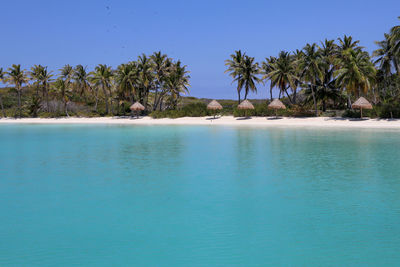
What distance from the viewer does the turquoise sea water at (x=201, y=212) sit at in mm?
5676

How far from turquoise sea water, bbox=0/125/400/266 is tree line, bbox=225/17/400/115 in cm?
2741

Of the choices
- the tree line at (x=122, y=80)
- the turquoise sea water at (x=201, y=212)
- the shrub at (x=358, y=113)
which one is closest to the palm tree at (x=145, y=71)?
the tree line at (x=122, y=80)

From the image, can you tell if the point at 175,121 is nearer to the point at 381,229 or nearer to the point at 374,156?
the point at 374,156

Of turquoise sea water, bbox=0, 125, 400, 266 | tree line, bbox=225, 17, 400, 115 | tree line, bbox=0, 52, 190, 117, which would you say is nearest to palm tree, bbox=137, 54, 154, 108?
tree line, bbox=0, 52, 190, 117

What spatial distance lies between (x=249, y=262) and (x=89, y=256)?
2545 mm

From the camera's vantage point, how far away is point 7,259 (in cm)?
558

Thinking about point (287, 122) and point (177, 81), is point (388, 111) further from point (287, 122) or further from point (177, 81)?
point (177, 81)

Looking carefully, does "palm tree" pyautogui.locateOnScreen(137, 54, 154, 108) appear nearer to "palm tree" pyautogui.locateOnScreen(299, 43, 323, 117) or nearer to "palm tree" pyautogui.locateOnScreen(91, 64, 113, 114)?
"palm tree" pyautogui.locateOnScreen(91, 64, 113, 114)

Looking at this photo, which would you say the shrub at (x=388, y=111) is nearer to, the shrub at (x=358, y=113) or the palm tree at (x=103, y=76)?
the shrub at (x=358, y=113)

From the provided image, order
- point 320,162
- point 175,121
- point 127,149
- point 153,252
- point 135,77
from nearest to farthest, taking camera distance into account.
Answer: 1. point 153,252
2. point 320,162
3. point 127,149
4. point 175,121
5. point 135,77

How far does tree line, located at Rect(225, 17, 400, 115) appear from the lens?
39656mm

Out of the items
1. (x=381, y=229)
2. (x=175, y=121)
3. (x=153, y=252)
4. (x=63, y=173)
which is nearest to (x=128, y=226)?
(x=153, y=252)

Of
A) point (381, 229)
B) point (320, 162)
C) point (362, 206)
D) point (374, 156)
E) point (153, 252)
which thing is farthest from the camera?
point (374, 156)

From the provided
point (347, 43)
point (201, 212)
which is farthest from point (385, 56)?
point (201, 212)
